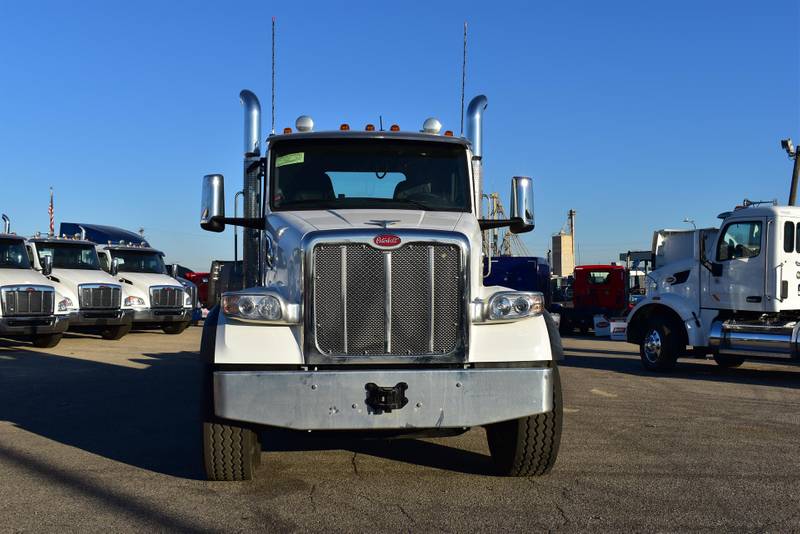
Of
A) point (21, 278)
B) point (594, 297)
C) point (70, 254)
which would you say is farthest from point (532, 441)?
point (594, 297)

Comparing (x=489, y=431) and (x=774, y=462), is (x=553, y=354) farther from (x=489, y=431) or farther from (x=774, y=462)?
(x=774, y=462)

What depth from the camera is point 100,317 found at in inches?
760

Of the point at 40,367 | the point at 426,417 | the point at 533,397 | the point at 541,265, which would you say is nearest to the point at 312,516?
the point at 426,417

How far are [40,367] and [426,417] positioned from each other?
10.5 m

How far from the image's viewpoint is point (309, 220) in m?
6.34

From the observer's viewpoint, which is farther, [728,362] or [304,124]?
[728,362]

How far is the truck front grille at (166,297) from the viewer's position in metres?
21.1

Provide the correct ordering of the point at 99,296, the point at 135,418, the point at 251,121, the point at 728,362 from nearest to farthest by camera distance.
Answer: the point at 251,121 → the point at 135,418 → the point at 728,362 → the point at 99,296

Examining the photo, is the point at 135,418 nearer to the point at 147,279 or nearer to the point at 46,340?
the point at 46,340

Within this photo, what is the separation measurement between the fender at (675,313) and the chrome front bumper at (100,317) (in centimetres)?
1143

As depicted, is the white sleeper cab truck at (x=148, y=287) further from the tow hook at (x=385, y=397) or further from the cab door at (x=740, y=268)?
the tow hook at (x=385, y=397)

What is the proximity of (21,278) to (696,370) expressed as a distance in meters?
13.2

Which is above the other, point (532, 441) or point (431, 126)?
point (431, 126)

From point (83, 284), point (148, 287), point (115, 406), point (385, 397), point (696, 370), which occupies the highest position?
point (83, 284)
